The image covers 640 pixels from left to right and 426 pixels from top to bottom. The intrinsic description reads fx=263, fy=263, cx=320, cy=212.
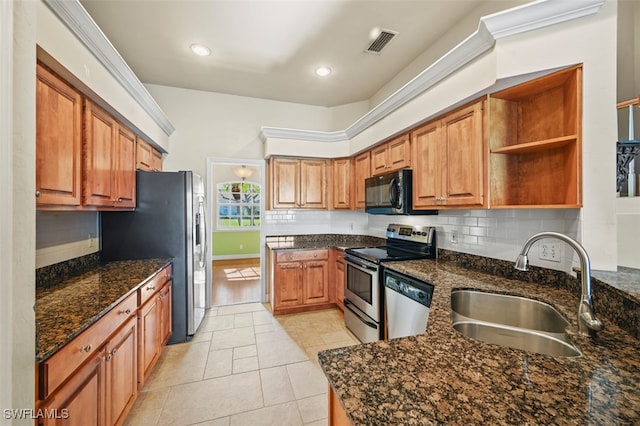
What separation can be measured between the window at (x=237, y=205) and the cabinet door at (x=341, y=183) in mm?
Result: 3895

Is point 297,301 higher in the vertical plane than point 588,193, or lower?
lower

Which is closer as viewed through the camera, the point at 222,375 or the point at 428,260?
the point at 222,375

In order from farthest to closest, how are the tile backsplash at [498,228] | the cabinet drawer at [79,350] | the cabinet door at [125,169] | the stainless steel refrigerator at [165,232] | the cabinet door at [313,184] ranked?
the cabinet door at [313,184]
the stainless steel refrigerator at [165,232]
the cabinet door at [125,169]
the tile backsplash at [498,228]
the cabinet drawer at [79,350]

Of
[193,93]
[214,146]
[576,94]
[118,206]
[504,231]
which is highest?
[193,93]

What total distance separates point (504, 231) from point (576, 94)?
999 mm

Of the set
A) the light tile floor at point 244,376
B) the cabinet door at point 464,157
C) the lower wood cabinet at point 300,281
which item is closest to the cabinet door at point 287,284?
the lower wood cabinet at point 300,281

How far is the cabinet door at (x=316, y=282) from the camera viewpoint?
11.9 feet

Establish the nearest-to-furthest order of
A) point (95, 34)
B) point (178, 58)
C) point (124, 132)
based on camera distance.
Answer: point (95, 34) < point (124, 132) < point (178, 58)

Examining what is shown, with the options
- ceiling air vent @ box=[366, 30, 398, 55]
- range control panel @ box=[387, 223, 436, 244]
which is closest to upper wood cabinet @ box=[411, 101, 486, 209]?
range control panel @ box=[387, 223, 436, 244]

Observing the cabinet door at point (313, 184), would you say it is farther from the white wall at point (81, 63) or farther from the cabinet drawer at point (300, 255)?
the white wall at point (81, 63)

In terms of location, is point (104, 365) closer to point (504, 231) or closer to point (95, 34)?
point (95, 34)

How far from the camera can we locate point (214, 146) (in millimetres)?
3895

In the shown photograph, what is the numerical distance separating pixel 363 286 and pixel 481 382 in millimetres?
2007

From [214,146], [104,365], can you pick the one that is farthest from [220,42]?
[104,365]
